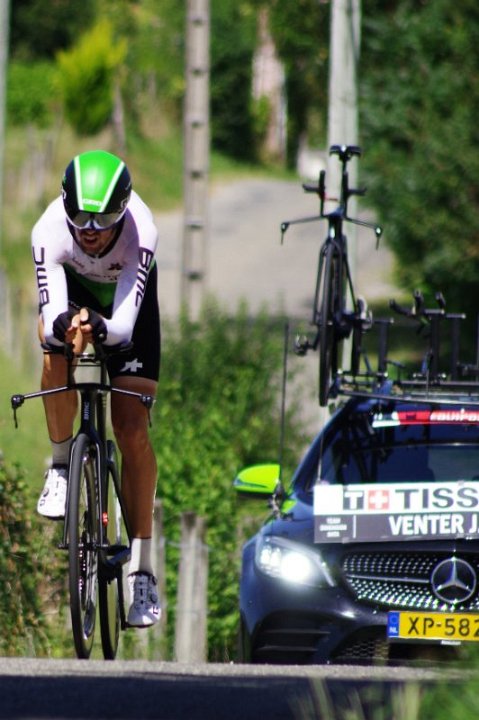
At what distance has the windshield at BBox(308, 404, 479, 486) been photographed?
889cm

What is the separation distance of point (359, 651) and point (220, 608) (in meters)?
4.00

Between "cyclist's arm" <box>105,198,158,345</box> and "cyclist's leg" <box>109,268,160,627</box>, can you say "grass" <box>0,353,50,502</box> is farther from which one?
"cyclist's arm" <box>105,198,158,345</box>

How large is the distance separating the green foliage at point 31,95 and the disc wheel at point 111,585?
179 ft

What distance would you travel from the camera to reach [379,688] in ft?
18.0

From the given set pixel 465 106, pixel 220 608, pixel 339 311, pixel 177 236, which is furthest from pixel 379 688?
pixel 177 236

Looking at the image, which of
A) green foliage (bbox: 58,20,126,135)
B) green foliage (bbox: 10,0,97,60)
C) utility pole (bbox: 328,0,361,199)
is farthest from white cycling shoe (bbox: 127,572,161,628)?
green foliage (bbox: 10,0,97,60)

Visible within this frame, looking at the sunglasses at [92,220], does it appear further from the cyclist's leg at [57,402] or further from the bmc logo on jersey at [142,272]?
the cyclist's leg at [57,402]

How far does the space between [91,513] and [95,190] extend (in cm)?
138

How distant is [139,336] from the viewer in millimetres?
7750

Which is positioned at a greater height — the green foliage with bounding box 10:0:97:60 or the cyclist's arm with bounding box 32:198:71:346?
the green foliage with bounding box 10:0:97:60

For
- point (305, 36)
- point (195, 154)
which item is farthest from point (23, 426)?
point (305, 36)

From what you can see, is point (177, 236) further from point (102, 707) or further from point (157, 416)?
point (102, 707)

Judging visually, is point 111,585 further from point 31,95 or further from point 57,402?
point 31,95

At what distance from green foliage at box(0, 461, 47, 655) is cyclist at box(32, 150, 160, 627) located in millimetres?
1244
